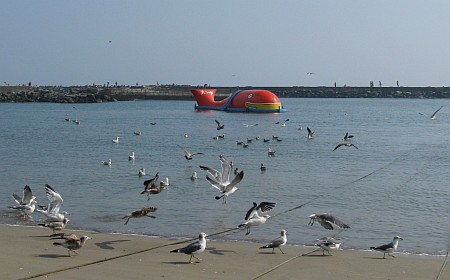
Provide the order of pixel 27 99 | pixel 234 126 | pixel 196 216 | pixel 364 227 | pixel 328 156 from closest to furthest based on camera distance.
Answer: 1. pixel 364 227
2. pixel 196 216
3. pixel 328 156
4. pixel 234 126
5. pixel 27 99

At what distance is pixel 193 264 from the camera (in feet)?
32.8

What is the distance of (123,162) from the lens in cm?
2725

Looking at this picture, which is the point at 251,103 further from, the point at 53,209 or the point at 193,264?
the point at 193,264

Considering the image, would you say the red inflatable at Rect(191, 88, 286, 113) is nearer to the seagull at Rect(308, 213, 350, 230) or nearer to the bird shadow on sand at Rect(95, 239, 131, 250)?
the seagull at Rect(308, 213, 350, 230)

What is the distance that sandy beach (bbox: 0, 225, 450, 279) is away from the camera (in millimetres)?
9352

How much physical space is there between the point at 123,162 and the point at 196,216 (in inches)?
510

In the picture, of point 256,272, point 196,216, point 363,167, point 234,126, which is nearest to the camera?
point 256,272

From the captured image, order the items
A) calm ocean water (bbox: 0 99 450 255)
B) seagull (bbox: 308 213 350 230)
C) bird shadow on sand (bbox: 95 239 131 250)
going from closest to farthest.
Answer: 1. bird shadow on sand (bbox: 95 239 131 250)
2. seagull (bbox: 308 213 350 230)
3. calm ocean water (bbox: 0 99 450 255)

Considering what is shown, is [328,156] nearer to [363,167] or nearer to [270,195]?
[363,167]

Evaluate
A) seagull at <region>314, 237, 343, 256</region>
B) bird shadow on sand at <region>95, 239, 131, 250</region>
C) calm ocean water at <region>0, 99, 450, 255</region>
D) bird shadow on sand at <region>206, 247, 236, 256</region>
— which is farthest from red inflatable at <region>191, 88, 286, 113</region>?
seagull at <region>314, 237, 343, 256</region>

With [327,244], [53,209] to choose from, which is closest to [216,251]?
[327,244]

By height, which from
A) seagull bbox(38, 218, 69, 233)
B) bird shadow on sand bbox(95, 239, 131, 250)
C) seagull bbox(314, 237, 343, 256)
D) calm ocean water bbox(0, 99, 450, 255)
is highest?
seagull bbox(314, 237, 343, 256)

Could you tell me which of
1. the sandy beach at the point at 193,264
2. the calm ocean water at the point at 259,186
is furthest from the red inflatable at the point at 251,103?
the sandy beach at the point at 193,264

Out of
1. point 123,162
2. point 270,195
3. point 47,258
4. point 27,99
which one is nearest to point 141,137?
point 123,162
